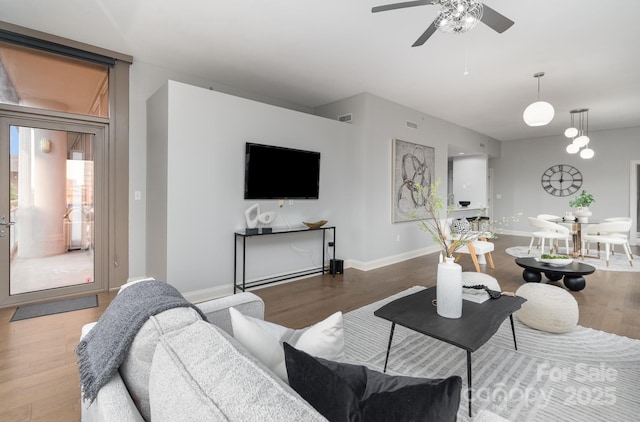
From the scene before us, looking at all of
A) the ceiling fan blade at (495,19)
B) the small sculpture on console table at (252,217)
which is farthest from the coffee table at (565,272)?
the small sculpture on console table at (252,217)

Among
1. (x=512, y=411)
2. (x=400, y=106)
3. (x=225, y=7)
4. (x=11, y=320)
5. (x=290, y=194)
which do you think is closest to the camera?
(x=512, y=411)

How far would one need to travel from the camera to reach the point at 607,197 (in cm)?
774

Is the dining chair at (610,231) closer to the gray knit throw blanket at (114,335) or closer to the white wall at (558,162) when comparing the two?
the white wall at (558,162)

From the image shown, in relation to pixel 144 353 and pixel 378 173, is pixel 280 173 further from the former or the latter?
pixel 144 353

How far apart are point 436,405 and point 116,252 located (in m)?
4.20

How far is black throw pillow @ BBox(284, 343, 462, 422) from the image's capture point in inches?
27.7

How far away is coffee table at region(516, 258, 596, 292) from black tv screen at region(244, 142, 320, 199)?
9.97 ft

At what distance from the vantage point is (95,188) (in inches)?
147

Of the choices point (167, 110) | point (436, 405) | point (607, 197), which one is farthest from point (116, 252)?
point (607, 197)

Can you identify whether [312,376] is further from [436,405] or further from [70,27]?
[70,27]

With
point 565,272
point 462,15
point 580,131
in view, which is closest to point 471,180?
point 580,131

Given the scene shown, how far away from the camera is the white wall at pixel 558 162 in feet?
24.7

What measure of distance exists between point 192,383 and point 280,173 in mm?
3714

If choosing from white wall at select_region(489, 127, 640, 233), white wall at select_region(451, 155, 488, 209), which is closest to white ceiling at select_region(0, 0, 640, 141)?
white wall at select_region(489, 127, 640, 233)
